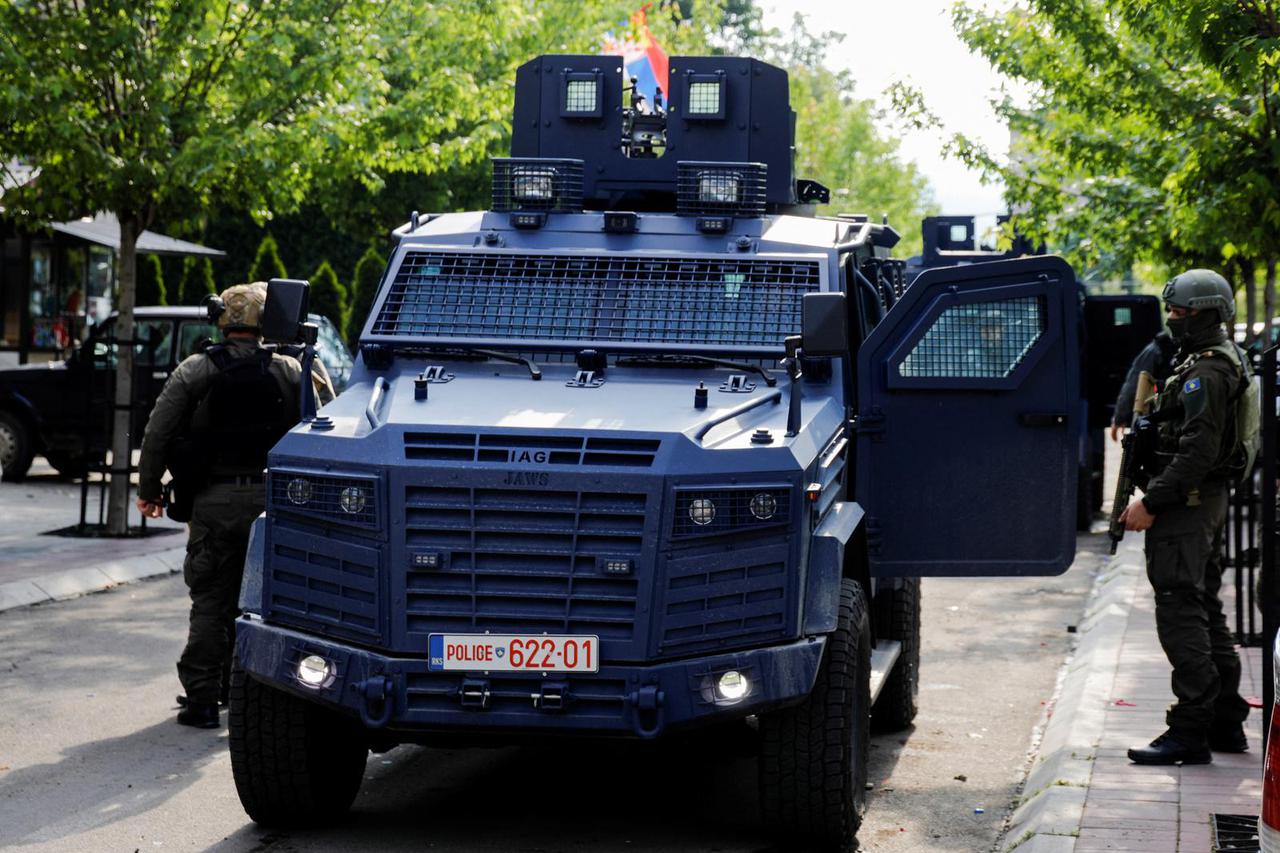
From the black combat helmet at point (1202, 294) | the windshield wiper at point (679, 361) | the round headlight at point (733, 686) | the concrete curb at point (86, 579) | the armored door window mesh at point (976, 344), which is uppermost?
the black combat helmet at point (1202, 294)

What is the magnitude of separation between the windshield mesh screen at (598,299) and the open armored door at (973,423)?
1.62 ft

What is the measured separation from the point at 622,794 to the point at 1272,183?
201 inches

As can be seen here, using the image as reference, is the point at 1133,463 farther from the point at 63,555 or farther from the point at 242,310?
the point at 63,555

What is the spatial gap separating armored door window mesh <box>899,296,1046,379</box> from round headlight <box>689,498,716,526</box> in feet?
5.51

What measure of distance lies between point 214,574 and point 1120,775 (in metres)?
4.07

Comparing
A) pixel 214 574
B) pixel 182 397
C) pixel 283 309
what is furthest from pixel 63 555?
pixel 283 309

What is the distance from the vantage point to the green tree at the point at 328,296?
3148 centimetres

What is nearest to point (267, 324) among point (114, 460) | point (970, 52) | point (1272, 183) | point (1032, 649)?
point (1272, 183)

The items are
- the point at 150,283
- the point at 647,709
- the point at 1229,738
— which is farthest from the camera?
the point at 150,283

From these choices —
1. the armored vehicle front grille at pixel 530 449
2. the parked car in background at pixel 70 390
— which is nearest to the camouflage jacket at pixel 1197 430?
the armored vehicle front grille at pixel 530 449

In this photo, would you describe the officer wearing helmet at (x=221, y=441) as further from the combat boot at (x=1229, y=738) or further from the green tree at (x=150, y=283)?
the green tree at (x=150, y=283)

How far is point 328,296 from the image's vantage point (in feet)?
104

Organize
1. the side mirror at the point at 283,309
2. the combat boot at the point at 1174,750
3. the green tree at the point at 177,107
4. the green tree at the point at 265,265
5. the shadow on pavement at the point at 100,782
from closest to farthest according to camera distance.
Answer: the shadow on pavement at the point at 100,782, the side mirror at the point at 283,309, the combat boot at the point at 1174,750, the green tree at the point at 177,107, the green tree at the point at 265,265

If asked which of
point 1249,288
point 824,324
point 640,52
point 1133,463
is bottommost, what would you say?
point 1133,463
